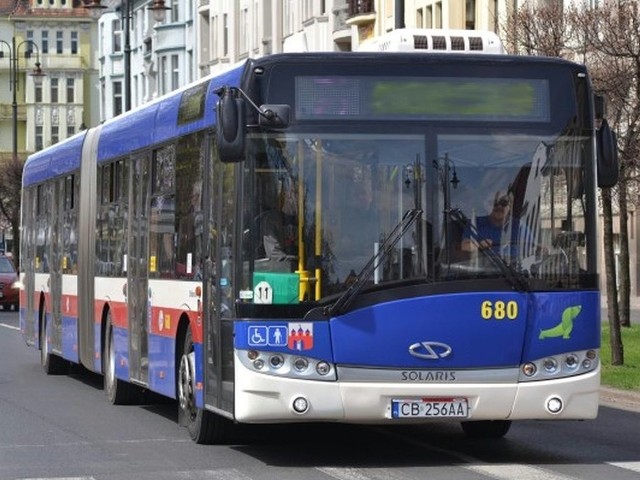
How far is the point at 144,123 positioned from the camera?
59.6 ft

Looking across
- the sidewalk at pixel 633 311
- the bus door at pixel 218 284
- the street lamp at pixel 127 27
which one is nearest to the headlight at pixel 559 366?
the bus door at pixel 218 284

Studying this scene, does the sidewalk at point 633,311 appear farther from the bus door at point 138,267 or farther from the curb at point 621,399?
the bus door at point 138,267

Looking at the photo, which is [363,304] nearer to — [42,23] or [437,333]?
[437,333]

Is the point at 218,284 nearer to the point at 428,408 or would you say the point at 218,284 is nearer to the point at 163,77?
the point at 428,408

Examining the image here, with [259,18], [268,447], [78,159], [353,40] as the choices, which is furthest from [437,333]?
[259,18]

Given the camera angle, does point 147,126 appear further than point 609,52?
No

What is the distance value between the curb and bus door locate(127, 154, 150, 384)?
187 inches

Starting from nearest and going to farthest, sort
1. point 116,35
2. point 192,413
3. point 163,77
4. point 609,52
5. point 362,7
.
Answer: point 192,413 < point 609,52 < point 362,7 < point 163,77 < point 116,35

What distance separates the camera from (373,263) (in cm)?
1362

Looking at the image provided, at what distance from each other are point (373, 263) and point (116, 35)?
3991 inches

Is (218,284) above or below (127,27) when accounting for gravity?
below

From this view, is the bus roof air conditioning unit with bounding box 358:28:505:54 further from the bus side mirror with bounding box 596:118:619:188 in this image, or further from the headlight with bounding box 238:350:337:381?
the headlight with bounding box 238:350:337:381

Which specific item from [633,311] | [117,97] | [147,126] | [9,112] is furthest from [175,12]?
[147,126]

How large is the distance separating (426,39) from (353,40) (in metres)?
52.2
